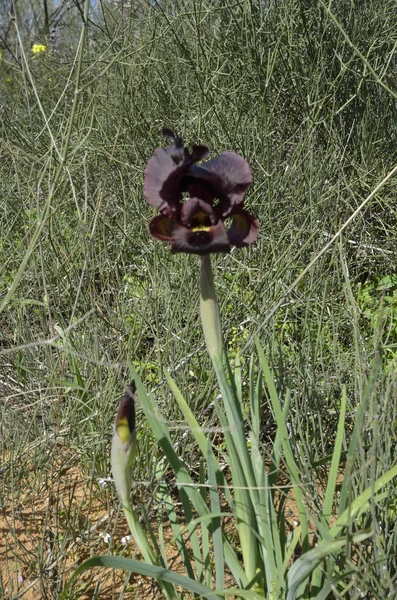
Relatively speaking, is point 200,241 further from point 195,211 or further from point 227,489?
point 227,489

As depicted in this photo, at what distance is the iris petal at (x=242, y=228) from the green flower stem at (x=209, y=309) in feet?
0.20

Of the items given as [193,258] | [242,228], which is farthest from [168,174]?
[193,258]

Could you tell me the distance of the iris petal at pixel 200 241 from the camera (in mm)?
1101

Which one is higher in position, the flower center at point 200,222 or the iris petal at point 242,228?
the flower center at point 200,222

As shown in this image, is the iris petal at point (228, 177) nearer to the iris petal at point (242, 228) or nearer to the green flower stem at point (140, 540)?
the iris petal at point (242, 228)

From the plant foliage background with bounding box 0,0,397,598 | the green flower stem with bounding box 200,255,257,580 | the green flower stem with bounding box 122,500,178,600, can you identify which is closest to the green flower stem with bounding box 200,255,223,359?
the green flower stem with bounding box 200,255,257,580

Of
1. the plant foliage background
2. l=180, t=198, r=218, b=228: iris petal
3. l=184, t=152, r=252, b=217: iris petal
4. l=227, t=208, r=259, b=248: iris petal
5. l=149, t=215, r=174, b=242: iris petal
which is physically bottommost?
the plant foliage background

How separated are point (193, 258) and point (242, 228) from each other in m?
1.21

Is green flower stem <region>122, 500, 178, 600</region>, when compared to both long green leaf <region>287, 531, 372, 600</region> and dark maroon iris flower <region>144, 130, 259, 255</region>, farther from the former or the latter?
dark maroon iris flower <region>144, 130, 259, 255</region>

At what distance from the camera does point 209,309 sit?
45.6 inches

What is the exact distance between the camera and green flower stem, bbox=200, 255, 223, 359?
115 cm

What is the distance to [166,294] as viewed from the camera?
7.25 ft

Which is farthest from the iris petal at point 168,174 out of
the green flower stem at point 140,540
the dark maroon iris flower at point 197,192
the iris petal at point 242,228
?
the green flower stem at point 140,540

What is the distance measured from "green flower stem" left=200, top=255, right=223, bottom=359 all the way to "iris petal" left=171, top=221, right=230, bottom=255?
33 millimetres
